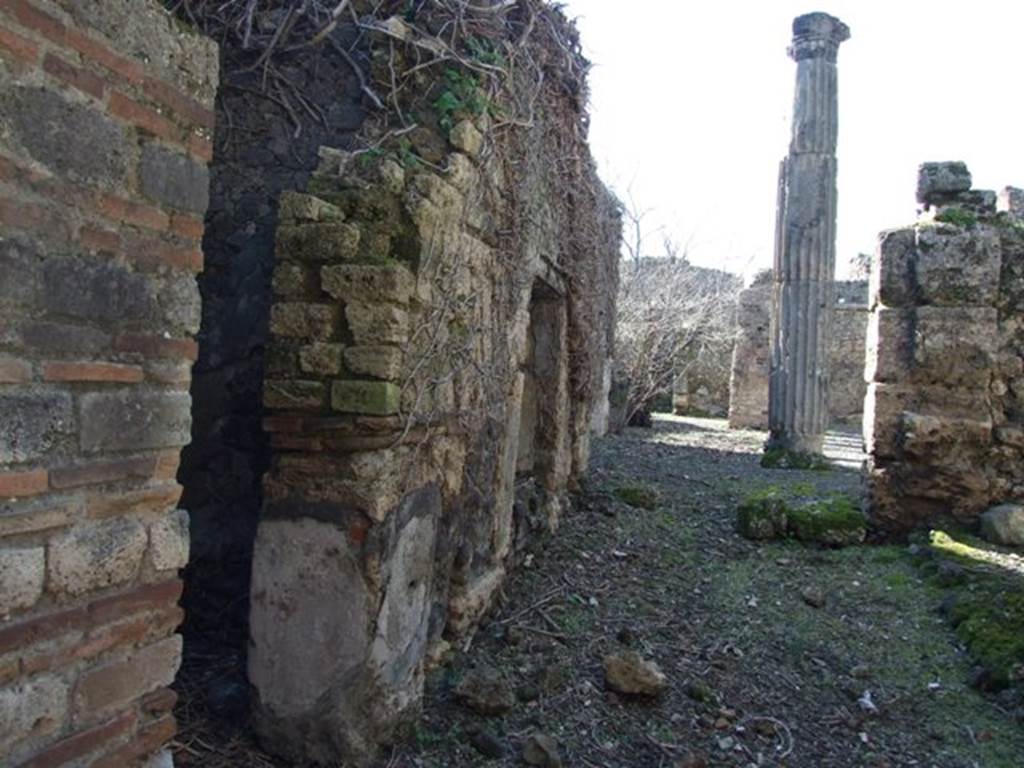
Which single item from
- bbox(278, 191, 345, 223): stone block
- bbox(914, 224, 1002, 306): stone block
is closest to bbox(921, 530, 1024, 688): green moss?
bbox(914, 224, 1002, 306): stone block

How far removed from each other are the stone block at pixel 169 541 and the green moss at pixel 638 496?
5.20 metres

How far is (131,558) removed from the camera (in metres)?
2.04

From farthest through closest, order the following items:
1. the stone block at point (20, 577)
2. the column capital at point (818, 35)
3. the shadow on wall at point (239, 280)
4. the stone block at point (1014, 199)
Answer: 1. the stone block at point (1014, 199)
2. the column capital at point (818, 35)
3. the shadow on wall at point (239, 280)
4. the stone block at point (20, 577)

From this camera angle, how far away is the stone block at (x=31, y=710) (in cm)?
175

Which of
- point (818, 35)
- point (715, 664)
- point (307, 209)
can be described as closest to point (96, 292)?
point (307, 209)

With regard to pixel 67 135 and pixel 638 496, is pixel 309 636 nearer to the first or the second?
pixel 67 135

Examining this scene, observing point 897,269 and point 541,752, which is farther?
point 897,269

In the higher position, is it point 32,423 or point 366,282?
point 366,282

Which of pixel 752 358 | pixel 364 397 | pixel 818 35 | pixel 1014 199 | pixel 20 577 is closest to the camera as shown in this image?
pixel 20 577

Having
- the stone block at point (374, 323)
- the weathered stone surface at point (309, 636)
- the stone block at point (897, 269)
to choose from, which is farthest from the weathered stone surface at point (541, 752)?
the stone block at point (897, 269)

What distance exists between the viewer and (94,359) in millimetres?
1934

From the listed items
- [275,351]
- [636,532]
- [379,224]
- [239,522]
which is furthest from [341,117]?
[636,532]

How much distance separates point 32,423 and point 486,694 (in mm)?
2359

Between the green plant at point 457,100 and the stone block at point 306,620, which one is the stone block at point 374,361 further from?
the green plant at point 457,100
